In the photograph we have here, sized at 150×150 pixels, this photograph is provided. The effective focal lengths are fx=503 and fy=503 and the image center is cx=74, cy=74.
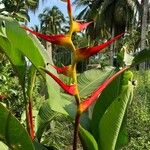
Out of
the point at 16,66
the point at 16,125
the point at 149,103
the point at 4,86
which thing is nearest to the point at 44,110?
the point at 16,66

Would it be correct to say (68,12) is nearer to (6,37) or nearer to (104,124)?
(6,37)

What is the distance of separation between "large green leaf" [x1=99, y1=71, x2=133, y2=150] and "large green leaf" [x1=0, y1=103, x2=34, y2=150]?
25 centimetres

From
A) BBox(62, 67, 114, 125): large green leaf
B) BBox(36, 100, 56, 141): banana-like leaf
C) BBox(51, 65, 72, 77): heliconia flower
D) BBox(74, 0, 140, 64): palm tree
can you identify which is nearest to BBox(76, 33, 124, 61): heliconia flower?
BBox(51, 65, 72, 77): heliconia flower

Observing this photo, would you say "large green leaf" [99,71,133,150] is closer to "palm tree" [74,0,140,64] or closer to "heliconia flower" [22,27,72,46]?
"heliconia flower" [22,27,72,46]

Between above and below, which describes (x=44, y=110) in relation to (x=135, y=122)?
above

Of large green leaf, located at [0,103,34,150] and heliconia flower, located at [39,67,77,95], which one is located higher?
heliconia flower, located at [39,67,77,95]

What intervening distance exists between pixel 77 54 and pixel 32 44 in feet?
0.63

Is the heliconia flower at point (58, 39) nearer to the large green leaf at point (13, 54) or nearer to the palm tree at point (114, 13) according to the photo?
the large green leaf at point (13, 54)

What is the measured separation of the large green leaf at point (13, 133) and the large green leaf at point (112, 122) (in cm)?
25

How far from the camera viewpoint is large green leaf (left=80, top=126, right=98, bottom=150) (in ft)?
5.06

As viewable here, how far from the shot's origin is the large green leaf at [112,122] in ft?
5.04

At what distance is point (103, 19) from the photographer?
31.3 meters

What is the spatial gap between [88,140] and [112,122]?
9cm

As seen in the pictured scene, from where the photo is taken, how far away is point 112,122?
5.04ft
